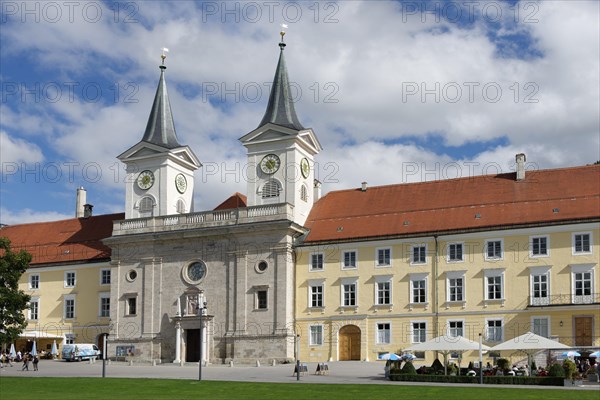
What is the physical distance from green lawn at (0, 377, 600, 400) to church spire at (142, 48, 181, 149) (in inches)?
1215

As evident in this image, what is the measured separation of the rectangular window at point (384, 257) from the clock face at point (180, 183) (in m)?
17.9

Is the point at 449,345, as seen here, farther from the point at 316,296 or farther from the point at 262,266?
the point at 262,266

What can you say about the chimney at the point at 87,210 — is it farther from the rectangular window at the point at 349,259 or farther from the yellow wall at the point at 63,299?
the rectangular window at the point at 349,259

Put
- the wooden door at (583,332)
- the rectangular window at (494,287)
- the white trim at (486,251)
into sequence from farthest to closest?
the white trim at (486,251), the rectangular window at (494,287), the wooden door at (583,332)

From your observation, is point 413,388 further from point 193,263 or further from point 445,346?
point 193,263

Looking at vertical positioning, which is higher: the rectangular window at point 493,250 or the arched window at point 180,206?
the arched window at point 180,206

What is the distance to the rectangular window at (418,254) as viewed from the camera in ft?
187

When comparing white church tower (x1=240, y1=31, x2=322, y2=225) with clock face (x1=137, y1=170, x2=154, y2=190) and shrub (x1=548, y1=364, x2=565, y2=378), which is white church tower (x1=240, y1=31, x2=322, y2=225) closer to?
clock face (x1=137, y1=170, x2=154, y2=190)

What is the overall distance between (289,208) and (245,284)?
6.10 meters

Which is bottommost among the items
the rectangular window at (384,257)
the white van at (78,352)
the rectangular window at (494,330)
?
the white van at (78,352)

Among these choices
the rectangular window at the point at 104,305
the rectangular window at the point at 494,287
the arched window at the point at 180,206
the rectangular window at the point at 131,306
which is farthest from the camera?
the arched window at the point at 180,206

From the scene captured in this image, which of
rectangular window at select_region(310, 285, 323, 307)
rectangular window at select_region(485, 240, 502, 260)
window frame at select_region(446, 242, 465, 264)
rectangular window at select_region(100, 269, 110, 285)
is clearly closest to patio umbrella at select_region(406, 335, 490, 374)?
rectangular window at select_region(485, 240, 502, 260)

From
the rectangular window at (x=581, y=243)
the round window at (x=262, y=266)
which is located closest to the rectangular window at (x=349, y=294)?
the round window at (x=262, y=266)

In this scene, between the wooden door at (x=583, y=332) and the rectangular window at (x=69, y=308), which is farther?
the rectangular window at (x=69, y=308)
